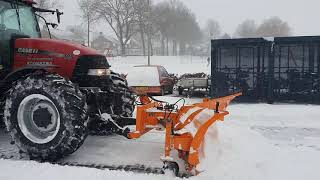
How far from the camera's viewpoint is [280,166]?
6.11 m

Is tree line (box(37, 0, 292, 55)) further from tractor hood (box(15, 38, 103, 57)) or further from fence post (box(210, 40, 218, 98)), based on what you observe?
tractor hood (box(15, 38, 103, 57))

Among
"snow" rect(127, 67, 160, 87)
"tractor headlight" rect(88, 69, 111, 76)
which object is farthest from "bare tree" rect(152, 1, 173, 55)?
"tractor headlight" rect(88, 69, 111, 76)

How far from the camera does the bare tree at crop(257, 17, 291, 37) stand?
76.2 m

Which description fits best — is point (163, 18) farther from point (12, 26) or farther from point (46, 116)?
point (46, 116)

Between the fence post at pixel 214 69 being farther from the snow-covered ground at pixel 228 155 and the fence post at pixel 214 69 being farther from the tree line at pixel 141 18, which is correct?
the tree line at pixel 141 18

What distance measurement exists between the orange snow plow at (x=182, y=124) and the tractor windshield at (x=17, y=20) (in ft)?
9.34

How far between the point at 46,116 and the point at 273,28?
249ft

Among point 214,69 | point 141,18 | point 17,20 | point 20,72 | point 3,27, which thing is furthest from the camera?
point 141,18

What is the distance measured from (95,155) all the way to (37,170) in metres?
1.25

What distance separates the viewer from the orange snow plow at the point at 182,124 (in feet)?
18.7

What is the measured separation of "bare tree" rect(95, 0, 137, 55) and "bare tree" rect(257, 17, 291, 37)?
2677cm

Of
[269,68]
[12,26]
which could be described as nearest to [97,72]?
[12,26]

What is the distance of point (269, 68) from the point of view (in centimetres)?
1424

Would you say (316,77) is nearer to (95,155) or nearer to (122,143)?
(122,143)
